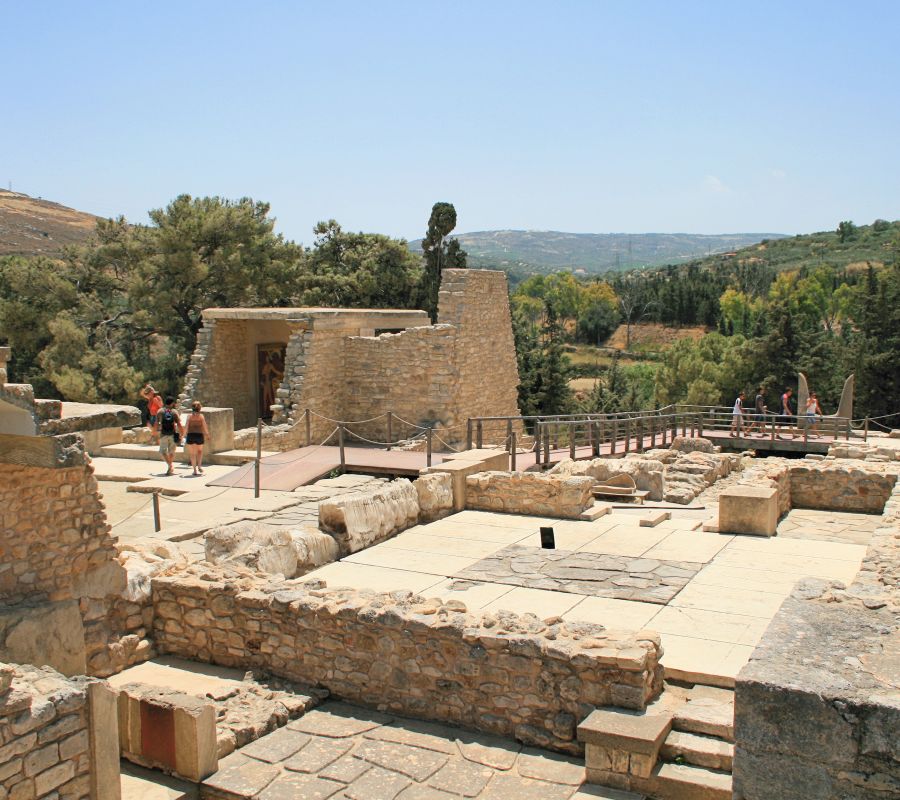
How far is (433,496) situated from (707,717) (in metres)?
6.03

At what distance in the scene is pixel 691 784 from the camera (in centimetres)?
525

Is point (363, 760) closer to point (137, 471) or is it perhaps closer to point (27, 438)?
point (27, 438)

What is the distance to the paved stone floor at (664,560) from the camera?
7203 mm

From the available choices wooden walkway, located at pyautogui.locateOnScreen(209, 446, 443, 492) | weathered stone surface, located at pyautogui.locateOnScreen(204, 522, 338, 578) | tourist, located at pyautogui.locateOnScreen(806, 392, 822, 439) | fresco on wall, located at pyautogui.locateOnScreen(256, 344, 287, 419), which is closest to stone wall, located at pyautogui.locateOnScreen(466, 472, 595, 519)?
wooden walkway, located at pyautogui.locateOnScreen(209, 446, 443, 492)

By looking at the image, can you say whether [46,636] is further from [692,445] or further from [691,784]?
[692,445]

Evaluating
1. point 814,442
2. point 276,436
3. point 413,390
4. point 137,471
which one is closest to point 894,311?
point 814,442

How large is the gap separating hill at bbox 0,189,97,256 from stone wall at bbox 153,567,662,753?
61808 millimetres

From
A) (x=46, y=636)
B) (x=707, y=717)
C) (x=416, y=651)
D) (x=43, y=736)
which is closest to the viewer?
(x=43, y=736)

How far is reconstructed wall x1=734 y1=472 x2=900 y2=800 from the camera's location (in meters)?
3.73

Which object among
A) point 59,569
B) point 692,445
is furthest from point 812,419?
point 59,569

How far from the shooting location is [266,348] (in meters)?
20.4

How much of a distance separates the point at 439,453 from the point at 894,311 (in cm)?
2487

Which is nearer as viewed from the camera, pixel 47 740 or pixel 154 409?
pixel 47 740

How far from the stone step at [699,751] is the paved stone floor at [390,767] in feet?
1.28
